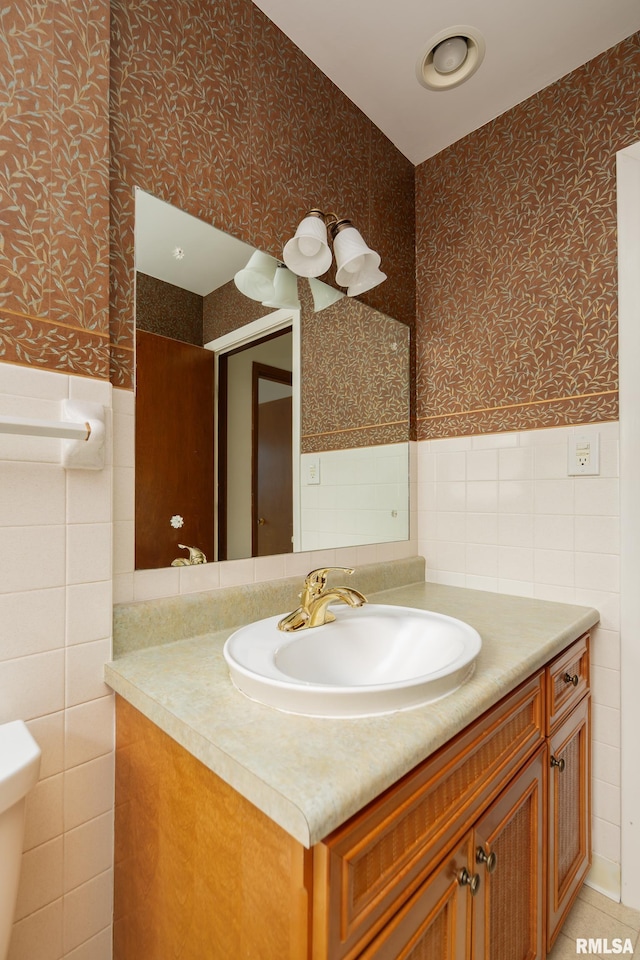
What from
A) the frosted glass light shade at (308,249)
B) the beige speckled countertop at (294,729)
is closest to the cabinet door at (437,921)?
the beige speckled countertop at (294,729)

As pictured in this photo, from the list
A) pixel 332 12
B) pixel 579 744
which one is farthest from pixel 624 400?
pixel 332 12

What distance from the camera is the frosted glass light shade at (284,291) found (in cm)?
125

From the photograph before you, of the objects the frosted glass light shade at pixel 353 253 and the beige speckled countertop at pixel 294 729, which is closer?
the beige speckled countertop at pixel 294 729

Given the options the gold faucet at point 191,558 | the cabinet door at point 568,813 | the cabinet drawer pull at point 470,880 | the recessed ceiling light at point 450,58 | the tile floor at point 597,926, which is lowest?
the tile floor at point 597,926

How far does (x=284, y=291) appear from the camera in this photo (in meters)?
1.27

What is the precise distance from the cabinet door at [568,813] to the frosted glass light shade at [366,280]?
125cm

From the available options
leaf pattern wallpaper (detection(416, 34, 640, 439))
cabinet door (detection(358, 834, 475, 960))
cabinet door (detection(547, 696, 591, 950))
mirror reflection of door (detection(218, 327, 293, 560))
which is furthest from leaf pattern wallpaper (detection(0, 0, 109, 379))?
cabinet door (detection(547, 696, 591, 950))

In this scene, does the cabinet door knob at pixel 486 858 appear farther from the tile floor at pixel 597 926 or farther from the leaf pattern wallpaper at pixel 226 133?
the leaf pattern wallpaper at pixel 226 133

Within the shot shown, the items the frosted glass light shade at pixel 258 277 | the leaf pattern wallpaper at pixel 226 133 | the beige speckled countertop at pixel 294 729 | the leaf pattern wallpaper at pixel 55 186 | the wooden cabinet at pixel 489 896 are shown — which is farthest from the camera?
the frosted glass light shade at pixel 258 277

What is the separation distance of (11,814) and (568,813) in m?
1.26

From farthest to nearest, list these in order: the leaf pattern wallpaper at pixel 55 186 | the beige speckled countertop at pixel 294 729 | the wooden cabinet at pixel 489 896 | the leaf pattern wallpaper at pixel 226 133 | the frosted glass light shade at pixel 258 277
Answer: the frosted glass light shade at pixel 258 277 → the leaf pattern wallpaper at pixel 226 133 → the leaf pattern wallpaper at pixel 55 186 → the wooden cabinet at pixel 489 896 → the beige speckled countertop at pixel 294 729

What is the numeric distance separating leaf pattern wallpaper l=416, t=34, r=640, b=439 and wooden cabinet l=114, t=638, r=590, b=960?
2.74ft

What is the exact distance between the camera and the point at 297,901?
1.71ft

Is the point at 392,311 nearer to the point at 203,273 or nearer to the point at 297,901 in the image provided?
the point at 203,273
